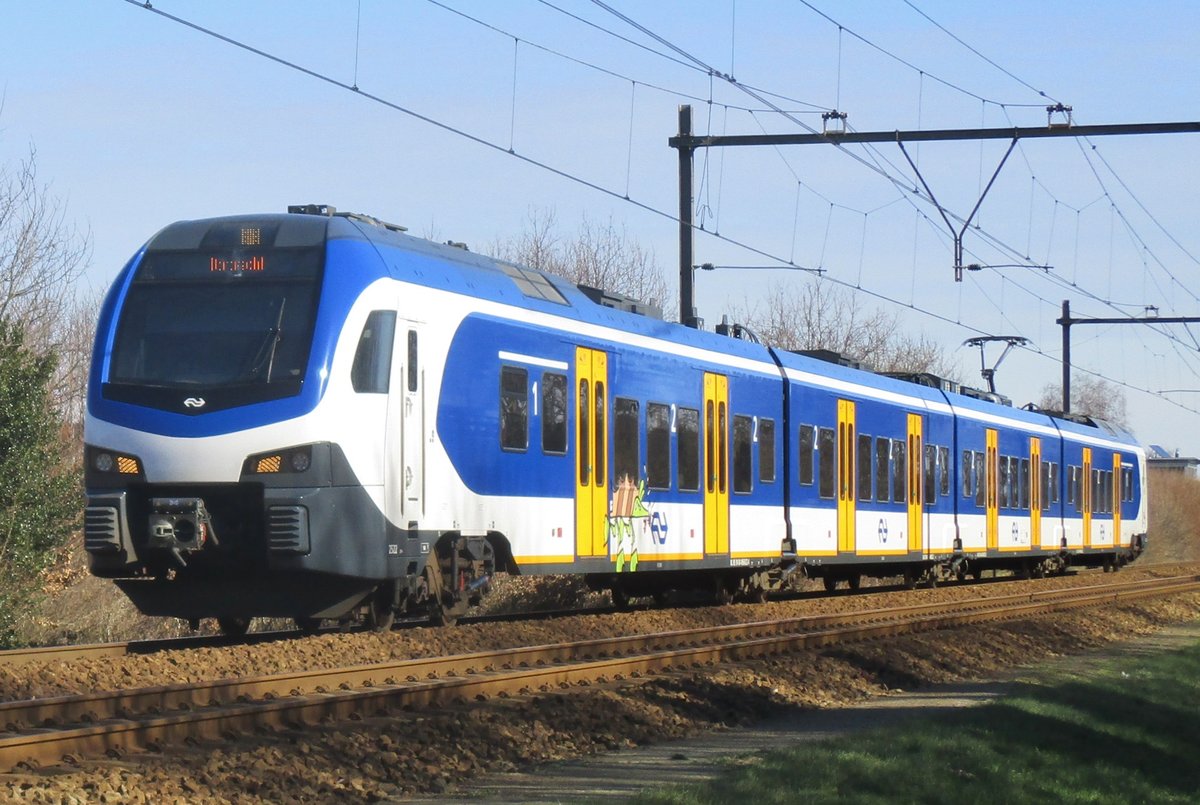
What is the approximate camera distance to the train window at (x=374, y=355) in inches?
569

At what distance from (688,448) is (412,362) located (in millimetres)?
6855

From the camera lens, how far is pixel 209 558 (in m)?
14.4

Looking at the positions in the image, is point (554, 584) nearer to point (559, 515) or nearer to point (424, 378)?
point (559, 515)

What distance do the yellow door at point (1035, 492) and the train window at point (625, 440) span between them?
767 inches

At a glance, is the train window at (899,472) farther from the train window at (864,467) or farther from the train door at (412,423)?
the train door at (412,423)

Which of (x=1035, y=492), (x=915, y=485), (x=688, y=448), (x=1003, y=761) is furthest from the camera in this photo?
(x=1035, y=492)

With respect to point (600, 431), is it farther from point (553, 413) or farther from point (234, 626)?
point (234, 626)

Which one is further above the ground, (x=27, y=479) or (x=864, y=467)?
(x=864, y=467)

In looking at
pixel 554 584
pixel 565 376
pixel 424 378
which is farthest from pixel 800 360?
pixel 424 378

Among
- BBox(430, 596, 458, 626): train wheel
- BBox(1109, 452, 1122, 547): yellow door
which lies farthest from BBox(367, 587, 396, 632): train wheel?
BBox(1109, 452, 1122, 547): yellow door

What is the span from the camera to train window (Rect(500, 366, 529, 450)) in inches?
660

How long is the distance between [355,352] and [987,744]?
20.1 feet

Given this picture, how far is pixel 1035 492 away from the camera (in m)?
37.5

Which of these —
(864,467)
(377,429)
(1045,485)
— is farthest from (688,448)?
(1045,485)
